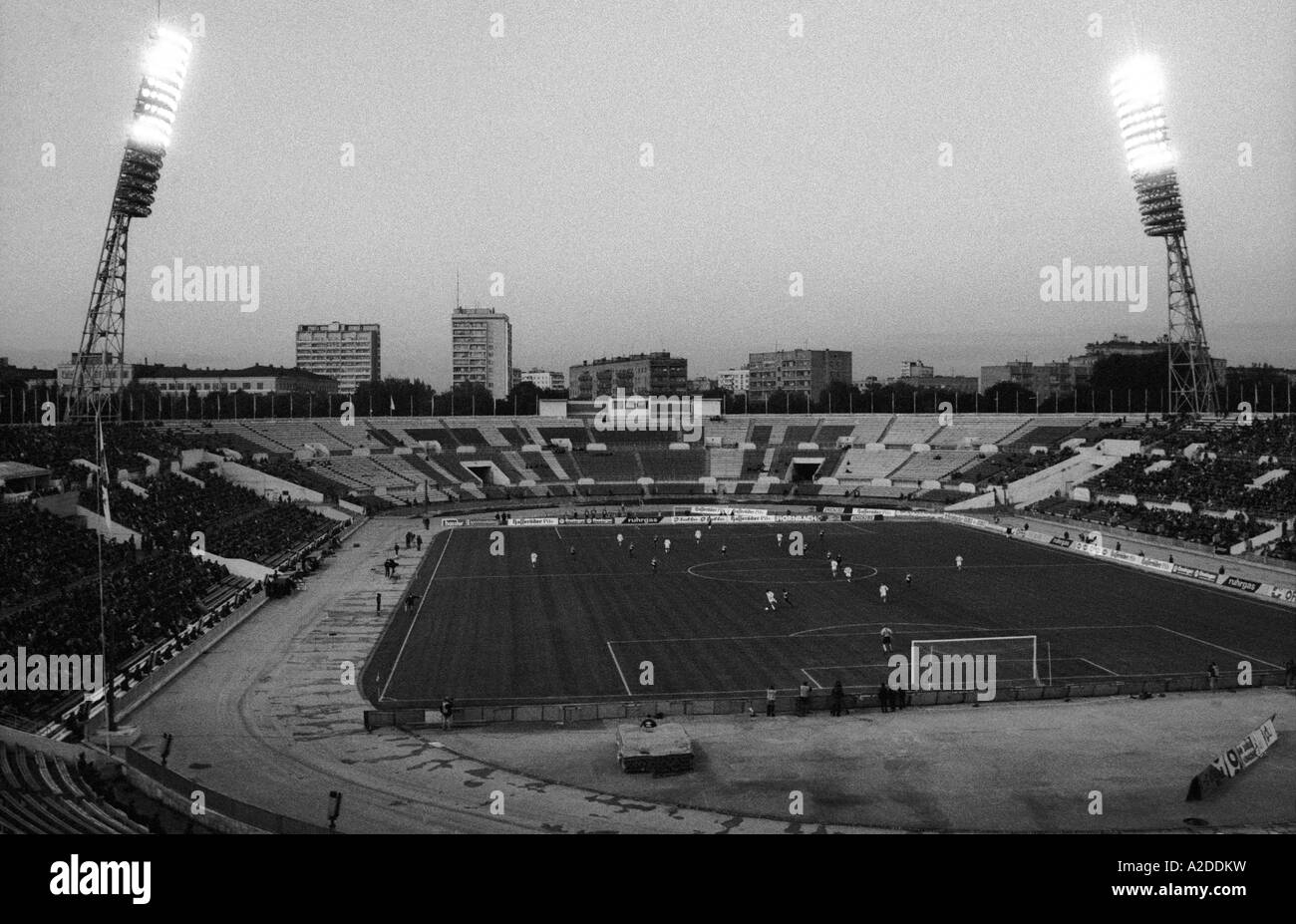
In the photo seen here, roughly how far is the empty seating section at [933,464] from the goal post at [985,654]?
6110 centimetres

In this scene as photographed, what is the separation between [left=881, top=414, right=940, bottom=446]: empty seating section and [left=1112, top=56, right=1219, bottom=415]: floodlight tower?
23.6 metres

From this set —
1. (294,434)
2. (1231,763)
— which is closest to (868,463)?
(294,434)

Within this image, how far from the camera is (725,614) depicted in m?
43.0

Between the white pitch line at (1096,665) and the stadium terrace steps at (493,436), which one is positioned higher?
the stadium terrace steps at (493,436)

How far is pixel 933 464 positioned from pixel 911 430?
1200 cm

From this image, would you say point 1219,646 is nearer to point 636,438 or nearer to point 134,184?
point 134,184

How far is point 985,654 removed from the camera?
35656mm

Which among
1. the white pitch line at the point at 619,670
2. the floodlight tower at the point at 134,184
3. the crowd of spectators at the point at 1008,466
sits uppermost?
the floodlight tower at the point at 134,184

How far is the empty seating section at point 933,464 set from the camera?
98250 millimetres

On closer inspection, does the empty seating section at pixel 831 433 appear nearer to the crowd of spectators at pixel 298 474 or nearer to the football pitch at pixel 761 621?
the football pitch at pixel 761 621

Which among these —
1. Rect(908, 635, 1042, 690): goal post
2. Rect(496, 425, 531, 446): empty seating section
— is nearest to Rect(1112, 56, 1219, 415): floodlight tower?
Rect(908, 635, 1042, 690): goal post

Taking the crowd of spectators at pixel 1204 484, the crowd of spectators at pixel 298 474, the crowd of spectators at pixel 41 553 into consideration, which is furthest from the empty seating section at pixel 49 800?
the crowd of spectators at pixel 298 474

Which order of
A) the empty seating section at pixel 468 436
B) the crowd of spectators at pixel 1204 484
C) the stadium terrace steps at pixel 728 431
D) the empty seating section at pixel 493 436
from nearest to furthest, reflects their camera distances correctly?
the crowd of spectators at pixel 1204 484 < the empty seating section at pixel 468 436 < the empty seating section at pixel 493 436 < the stadium terrace steps at pixel 728 431
